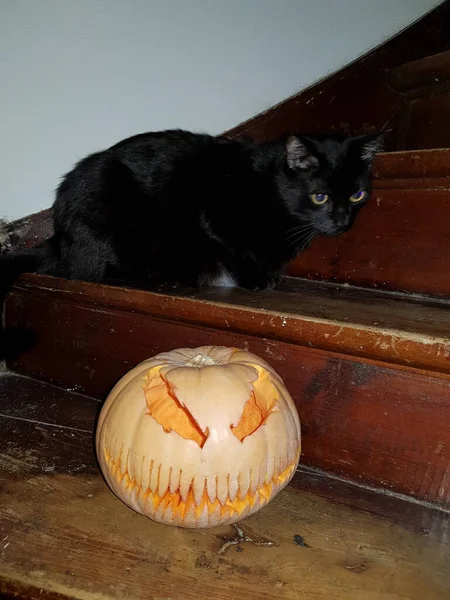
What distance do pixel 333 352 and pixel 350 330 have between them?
2.3 inches

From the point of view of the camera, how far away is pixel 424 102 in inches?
59.5

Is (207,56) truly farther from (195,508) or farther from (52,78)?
(195,508)

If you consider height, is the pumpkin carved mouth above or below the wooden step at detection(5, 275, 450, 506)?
below

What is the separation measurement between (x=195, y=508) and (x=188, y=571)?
8 cm

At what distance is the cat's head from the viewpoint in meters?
1.21

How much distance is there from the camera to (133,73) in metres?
1.37

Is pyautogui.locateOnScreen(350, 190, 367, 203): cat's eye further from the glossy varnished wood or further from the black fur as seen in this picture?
the glossy varnished wood

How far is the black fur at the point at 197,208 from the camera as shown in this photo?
4.02 ft

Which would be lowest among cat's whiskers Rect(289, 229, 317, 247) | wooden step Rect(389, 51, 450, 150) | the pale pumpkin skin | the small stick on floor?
the small stick on floor

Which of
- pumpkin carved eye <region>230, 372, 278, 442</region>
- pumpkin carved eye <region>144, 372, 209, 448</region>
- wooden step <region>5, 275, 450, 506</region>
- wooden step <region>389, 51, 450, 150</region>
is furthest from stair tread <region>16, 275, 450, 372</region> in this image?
wooden step <region>389, 51, 450, 150</region>

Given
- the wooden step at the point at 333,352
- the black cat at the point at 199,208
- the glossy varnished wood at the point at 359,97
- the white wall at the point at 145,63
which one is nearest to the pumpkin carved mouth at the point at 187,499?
the wooden step at the point at 333,352

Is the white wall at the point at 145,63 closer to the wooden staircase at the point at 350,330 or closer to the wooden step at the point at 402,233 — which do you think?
the wooden staircase at the point at 350,330

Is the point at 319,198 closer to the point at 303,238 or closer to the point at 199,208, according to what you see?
the point at 303,238

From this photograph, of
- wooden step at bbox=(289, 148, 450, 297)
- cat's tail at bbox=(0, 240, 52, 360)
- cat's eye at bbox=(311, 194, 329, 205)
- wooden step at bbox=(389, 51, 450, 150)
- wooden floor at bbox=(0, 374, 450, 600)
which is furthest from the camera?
wooden step at bbox=(389, 51, 450, 150)
